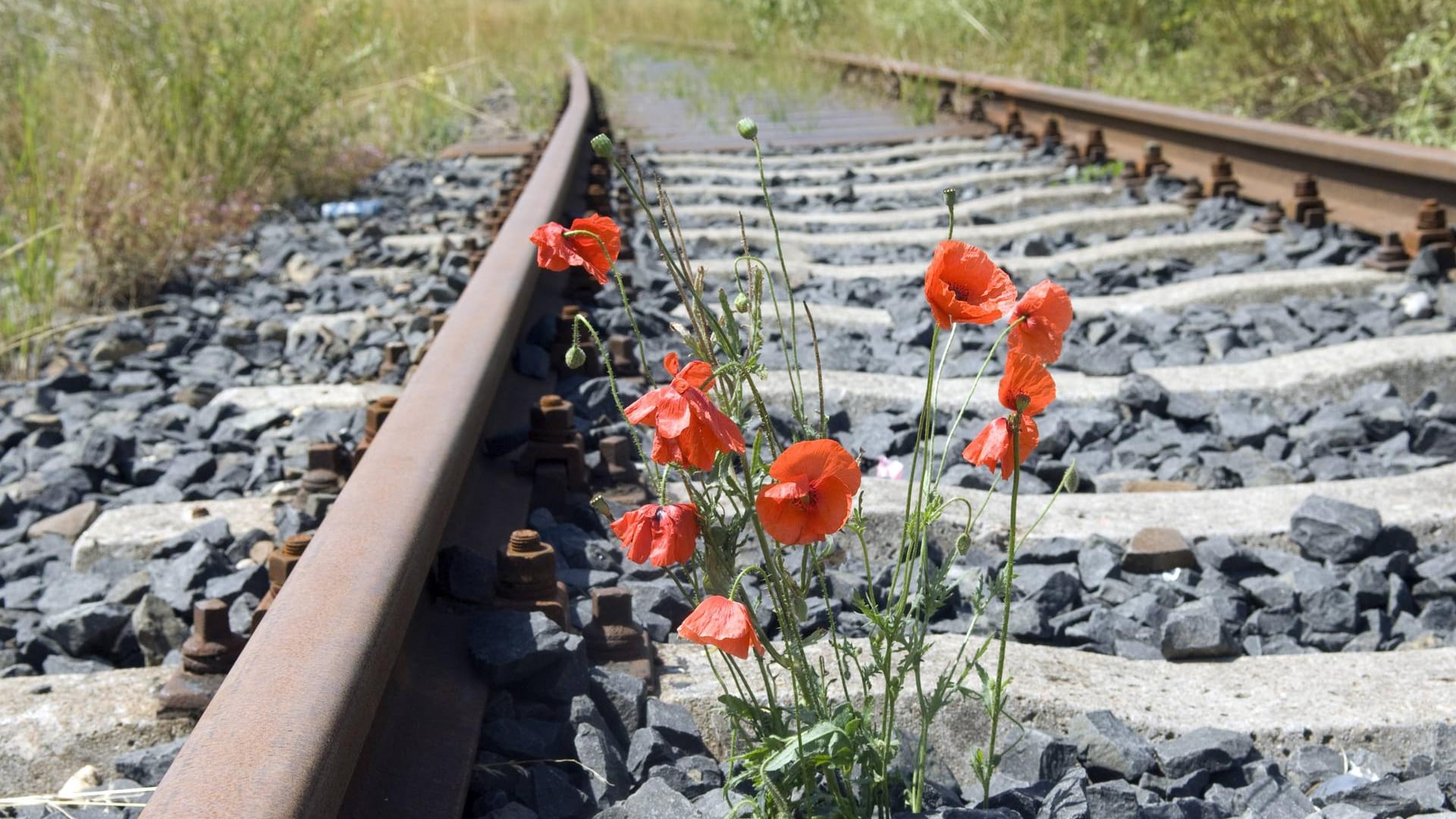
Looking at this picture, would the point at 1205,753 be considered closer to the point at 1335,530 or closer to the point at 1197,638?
the point at 1197,638

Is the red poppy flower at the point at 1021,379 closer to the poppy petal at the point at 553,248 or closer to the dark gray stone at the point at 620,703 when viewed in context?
the poppy petal at the point at 553,248

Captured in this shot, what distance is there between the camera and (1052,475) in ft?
9.66

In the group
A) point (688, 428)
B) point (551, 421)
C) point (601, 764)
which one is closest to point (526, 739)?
point (601, 764)

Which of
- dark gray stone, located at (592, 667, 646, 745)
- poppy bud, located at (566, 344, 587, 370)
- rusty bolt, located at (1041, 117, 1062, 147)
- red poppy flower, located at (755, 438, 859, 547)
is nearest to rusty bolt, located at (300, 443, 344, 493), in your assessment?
dark gray stone, located at (592, 667, 646, 745)

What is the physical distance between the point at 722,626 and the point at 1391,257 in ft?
11.6

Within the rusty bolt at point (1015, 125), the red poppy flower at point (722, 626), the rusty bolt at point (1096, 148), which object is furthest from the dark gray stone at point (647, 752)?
the rusty bolt at point (1015, 125)

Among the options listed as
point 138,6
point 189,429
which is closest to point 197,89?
point 138,6

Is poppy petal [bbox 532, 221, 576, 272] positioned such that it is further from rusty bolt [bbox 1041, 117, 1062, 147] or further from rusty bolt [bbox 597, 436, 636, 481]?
rusty bolt [bbox 1041, 117, 1062, 147]

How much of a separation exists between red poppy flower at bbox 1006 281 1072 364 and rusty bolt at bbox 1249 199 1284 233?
12.3 ft

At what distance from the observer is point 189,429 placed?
11.0 feet

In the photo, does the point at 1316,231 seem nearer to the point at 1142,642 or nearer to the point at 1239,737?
the point at 1142,642

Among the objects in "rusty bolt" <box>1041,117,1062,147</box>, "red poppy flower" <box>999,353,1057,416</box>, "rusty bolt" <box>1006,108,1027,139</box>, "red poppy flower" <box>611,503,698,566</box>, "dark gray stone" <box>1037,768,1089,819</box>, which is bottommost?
"rusty bolt" <box>1006,108,1027,139</box>

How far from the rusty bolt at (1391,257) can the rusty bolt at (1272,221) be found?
1.96 feet

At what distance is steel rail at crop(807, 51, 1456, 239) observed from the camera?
4.42 meters
